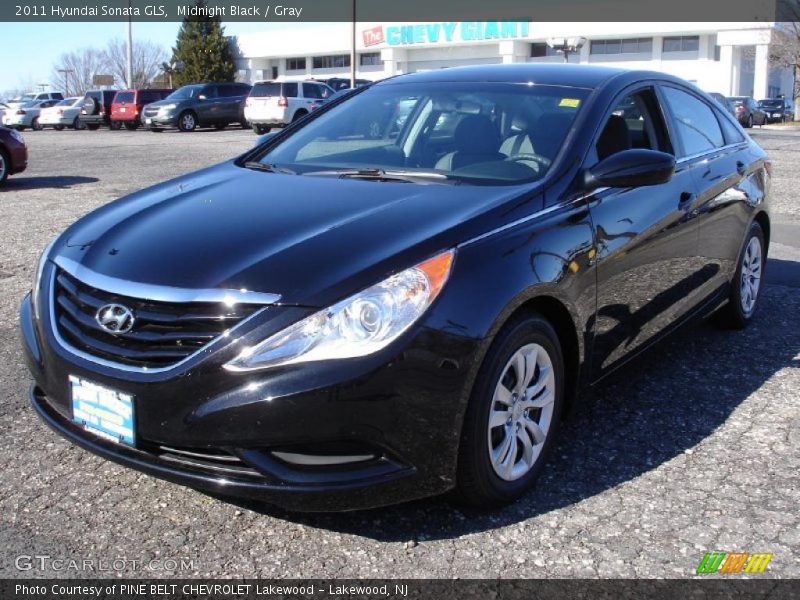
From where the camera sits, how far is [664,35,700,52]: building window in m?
53.2

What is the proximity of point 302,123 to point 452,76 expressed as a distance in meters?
0.86

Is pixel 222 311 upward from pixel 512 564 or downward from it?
upward

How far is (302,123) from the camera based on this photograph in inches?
187

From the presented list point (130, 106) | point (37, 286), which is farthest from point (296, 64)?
point (37, 286)

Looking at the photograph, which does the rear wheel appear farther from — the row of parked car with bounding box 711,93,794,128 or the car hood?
the car hood

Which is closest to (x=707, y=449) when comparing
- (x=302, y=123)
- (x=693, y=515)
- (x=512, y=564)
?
(x=693, y=515)

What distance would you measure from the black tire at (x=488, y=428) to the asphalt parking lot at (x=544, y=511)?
10 cm

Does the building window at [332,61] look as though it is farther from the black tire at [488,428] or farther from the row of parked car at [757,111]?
the black tire at [488,428]

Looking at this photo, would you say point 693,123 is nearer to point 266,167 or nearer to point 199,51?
point 266,167

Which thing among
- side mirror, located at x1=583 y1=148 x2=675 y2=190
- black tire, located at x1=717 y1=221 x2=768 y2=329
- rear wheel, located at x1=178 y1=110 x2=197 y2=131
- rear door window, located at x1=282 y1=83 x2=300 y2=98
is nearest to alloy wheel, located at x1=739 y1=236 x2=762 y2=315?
black tire, located at x1=717 y1=221 x2=768 y2=329

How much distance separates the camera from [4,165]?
12.8m

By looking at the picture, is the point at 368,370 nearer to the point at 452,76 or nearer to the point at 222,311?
the point at 222,311

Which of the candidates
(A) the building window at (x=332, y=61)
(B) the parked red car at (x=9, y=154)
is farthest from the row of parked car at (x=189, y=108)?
(A) the building window at (x=332, y=61)

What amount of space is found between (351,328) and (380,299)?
14 cm
